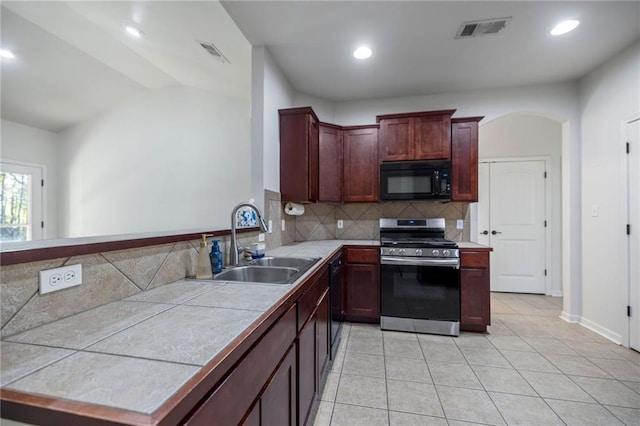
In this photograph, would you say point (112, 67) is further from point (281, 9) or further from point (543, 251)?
point (543, 251)

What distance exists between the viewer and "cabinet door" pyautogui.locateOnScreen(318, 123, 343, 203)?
3191mm

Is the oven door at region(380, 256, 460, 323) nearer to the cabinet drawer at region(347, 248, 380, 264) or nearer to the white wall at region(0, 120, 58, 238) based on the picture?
the cabinet drawer at region(347, 248, 380, 264)

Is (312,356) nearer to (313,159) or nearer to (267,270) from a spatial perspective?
(267,270)

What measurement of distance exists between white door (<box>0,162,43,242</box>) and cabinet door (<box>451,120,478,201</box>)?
666 cm

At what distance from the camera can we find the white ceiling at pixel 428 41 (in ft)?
6.59

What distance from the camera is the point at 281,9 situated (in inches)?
79.6

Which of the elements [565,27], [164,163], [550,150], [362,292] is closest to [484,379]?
[362,292]

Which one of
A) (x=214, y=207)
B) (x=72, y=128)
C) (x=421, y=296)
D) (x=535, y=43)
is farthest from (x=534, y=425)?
(x=72, y=128)

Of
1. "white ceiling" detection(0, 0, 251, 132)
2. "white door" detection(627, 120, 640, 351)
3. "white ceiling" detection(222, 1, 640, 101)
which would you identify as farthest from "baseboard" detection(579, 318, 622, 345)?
"white ceiling" detection(0, 0, 251, 132)

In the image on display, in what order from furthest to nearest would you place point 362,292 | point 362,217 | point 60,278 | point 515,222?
point 515,222
point 362,217
point 362,292
point 60,278

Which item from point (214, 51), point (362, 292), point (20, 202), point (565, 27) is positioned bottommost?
point (362, 292)

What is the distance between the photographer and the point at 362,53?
2572 millimetres

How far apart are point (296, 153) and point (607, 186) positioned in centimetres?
Result: 311

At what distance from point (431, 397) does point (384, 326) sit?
1048 millimetres
